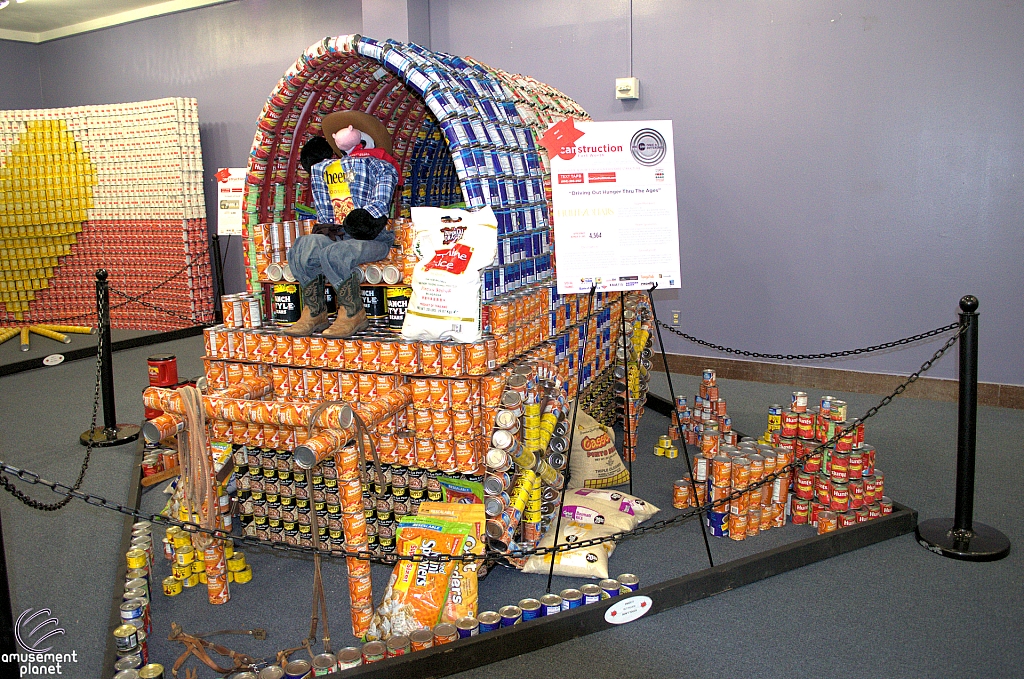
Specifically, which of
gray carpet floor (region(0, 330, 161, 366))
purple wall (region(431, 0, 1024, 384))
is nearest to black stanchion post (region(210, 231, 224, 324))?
gray carpet floor (region(0, 330, 161, 366))

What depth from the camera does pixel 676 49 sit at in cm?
700

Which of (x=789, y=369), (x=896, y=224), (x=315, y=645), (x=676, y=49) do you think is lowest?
(x=315, y=645)

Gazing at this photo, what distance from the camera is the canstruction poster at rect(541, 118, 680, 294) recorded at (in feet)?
12.8

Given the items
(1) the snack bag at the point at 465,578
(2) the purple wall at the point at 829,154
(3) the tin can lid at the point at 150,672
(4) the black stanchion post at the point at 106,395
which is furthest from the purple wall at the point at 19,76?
(3) the tin can lid at the point at 150,672

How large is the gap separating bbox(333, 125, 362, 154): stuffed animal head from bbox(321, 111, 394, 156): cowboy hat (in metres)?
0.03

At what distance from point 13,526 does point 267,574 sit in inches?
65.9

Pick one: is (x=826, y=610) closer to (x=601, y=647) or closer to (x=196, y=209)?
(x=601, y=647)

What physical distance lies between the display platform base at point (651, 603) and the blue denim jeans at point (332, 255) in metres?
1.89

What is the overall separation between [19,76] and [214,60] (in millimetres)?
3776

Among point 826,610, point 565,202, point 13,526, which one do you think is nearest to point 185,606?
point 13,526

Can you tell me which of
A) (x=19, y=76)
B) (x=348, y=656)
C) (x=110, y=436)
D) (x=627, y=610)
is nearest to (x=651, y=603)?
(x=627, y=610)

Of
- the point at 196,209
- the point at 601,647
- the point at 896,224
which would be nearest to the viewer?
the point at 601,647

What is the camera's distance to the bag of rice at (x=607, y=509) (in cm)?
420

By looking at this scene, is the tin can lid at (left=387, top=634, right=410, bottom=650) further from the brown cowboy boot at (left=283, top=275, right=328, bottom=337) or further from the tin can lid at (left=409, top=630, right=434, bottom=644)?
the brown cowboy boot at (left=283, top=275, right=328, bottom=337)
